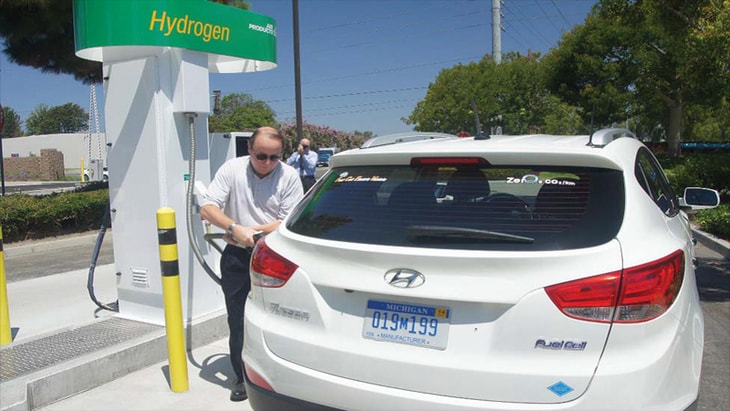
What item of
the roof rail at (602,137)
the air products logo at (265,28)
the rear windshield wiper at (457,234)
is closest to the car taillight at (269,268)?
the rear windshield wiper at (457,234)

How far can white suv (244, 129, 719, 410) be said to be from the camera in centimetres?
203

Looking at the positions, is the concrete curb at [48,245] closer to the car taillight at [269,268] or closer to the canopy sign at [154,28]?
the canopy sign at [154,28]

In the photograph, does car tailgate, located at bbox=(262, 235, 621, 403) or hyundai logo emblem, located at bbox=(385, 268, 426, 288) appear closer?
car tailgate, located at bbox=(262, 235, 621, 403)

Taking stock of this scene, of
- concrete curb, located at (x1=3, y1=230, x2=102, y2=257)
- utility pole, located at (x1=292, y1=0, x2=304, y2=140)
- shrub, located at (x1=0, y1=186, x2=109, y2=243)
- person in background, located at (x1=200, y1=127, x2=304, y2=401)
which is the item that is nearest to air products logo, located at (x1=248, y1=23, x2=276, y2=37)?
person in background, located at (x1=200, y1=127, x2=304, y2=401)

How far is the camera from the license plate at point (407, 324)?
2184 mm

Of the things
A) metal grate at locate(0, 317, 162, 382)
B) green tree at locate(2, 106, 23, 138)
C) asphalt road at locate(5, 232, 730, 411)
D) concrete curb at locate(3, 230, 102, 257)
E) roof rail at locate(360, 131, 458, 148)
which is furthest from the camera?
green tree at locate(2, 106, 23, 138)

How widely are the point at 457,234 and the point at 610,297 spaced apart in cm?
62

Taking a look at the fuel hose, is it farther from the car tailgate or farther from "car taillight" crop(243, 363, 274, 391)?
the car tailgate

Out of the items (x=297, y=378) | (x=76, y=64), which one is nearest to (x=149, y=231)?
(x=297, y=378)

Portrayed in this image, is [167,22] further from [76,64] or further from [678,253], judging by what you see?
[76,64]

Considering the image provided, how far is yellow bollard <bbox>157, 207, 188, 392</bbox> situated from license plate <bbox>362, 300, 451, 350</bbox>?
6.29ft

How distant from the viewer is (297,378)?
2414mm

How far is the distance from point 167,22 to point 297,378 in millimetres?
3355

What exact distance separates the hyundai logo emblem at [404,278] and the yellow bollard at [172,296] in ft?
6.54
